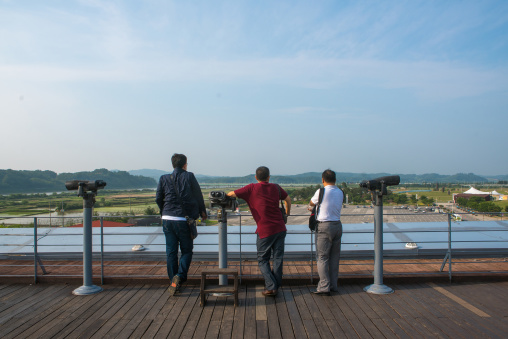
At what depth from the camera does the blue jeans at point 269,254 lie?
13.4 ft

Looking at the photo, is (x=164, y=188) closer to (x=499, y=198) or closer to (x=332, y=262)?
(x=332, y=262)

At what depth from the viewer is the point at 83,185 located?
442 cm

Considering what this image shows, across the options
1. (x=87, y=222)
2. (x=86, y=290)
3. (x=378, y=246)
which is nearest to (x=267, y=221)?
(x=378, y=246)

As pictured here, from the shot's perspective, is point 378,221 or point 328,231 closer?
point 328,231

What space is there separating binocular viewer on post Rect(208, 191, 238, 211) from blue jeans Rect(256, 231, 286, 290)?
1.73 ft

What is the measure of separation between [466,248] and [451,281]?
162 centimetres

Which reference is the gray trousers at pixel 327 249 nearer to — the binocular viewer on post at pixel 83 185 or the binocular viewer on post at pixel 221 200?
the binocular viewer on post at pixel 221 200

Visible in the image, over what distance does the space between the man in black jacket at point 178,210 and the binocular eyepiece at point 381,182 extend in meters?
2.06

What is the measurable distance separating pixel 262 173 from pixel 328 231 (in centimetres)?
105

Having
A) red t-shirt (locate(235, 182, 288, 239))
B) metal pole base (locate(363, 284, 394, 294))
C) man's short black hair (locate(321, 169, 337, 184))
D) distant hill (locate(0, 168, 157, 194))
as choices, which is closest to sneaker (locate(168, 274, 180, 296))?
red t-shirt (locate(235, 182, 288, 239))

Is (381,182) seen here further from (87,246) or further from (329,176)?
(87,246)

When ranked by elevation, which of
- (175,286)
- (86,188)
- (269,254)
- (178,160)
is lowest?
(175,286)

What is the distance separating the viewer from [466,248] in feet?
19.8

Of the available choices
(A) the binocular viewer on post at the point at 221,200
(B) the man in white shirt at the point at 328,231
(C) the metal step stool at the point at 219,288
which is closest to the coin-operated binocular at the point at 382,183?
(B) the man in white shirt at the point at 328,231
